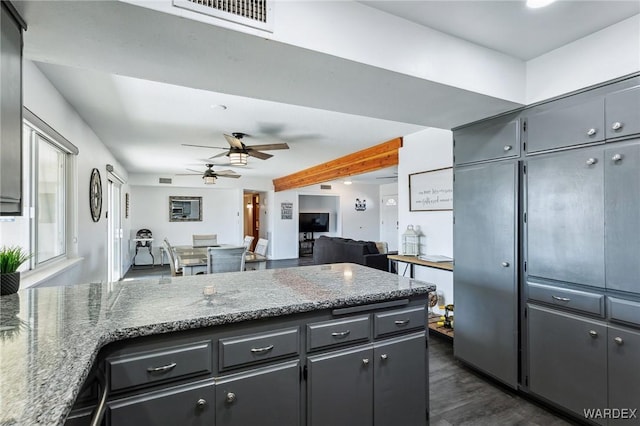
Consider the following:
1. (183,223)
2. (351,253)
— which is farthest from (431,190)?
(183,223)

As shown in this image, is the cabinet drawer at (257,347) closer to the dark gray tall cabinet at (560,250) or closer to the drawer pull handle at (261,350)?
the drawer pull handle at (261,350)

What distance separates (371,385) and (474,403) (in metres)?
1.14

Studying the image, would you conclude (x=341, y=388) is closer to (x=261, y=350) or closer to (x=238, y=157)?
(x=261, y=350)

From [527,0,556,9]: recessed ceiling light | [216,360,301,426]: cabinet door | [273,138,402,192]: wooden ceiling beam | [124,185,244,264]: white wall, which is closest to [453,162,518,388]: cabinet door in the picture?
[527,0,556,9]: recessed ceiling light

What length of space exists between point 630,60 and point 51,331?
3024 mm

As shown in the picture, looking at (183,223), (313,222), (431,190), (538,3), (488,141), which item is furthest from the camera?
(313,222)

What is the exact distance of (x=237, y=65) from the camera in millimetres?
1630

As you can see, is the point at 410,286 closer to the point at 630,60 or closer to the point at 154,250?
the point at 630,60

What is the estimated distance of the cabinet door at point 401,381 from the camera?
5.45 feet

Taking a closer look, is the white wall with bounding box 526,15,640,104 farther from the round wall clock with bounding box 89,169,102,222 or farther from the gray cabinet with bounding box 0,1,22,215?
the round wall clock with bounding box 89,169,102,222

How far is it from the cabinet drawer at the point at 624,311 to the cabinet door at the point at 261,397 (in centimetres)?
183

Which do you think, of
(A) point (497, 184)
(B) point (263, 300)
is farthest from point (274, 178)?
(B) point (263, 300)

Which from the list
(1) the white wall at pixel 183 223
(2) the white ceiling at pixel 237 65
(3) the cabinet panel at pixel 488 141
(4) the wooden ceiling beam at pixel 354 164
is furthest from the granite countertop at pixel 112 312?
(1) the white wall at pixel 183 223

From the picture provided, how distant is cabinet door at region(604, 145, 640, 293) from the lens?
174cm
